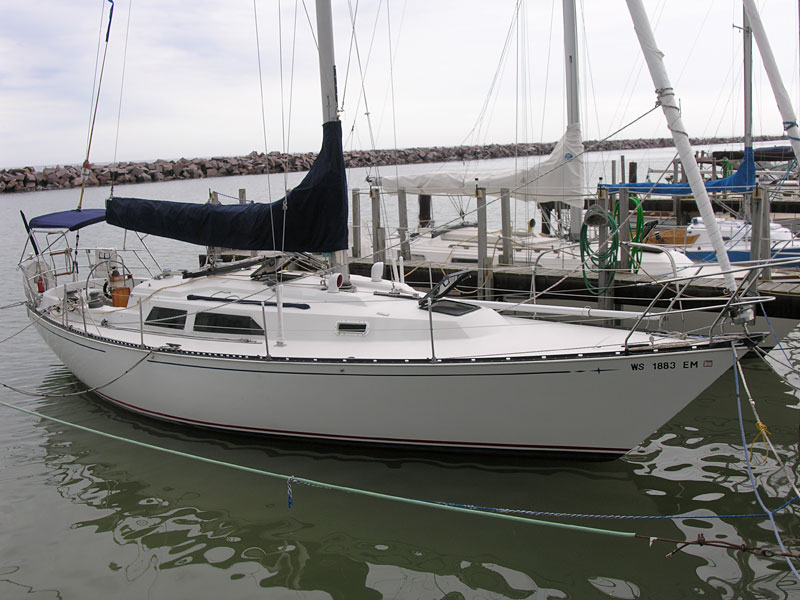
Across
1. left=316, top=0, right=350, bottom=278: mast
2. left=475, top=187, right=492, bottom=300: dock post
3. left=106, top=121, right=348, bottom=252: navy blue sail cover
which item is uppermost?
left=316, top=0, right=350, bottom=278: mast

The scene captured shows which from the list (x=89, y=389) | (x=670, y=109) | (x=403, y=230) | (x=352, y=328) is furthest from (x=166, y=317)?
(x=670, y=109)

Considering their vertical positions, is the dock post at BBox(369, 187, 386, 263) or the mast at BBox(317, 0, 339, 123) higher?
the mast at BBox(317, 0, 339, 123)

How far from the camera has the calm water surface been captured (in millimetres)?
5477

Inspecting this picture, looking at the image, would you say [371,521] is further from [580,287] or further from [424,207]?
[424,207]

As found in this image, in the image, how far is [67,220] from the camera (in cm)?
1053

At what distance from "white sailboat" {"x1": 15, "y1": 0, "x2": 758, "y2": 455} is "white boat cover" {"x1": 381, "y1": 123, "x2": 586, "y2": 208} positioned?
14.0 ft

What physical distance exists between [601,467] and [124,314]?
22.6 feet

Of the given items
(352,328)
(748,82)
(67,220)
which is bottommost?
(352,328)

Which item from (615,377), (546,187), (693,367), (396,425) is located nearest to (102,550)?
(396,425)

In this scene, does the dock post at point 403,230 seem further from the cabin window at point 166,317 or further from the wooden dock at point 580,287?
the cabin window at point 166,317

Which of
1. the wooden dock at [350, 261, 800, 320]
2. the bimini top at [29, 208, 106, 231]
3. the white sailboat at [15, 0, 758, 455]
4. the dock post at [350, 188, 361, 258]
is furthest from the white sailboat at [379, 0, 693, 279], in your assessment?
the bimini top at [29, 208, 106, 231]

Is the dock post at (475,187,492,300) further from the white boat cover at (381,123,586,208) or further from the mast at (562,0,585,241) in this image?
the mast at (562,0,585,241)

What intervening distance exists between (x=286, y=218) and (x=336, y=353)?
2.03m

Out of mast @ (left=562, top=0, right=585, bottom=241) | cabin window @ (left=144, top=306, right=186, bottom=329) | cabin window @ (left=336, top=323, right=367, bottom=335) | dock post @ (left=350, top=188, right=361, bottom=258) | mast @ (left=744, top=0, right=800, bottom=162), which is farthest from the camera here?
dock post @ (left=350, top=188, right=361, bottom=258)
